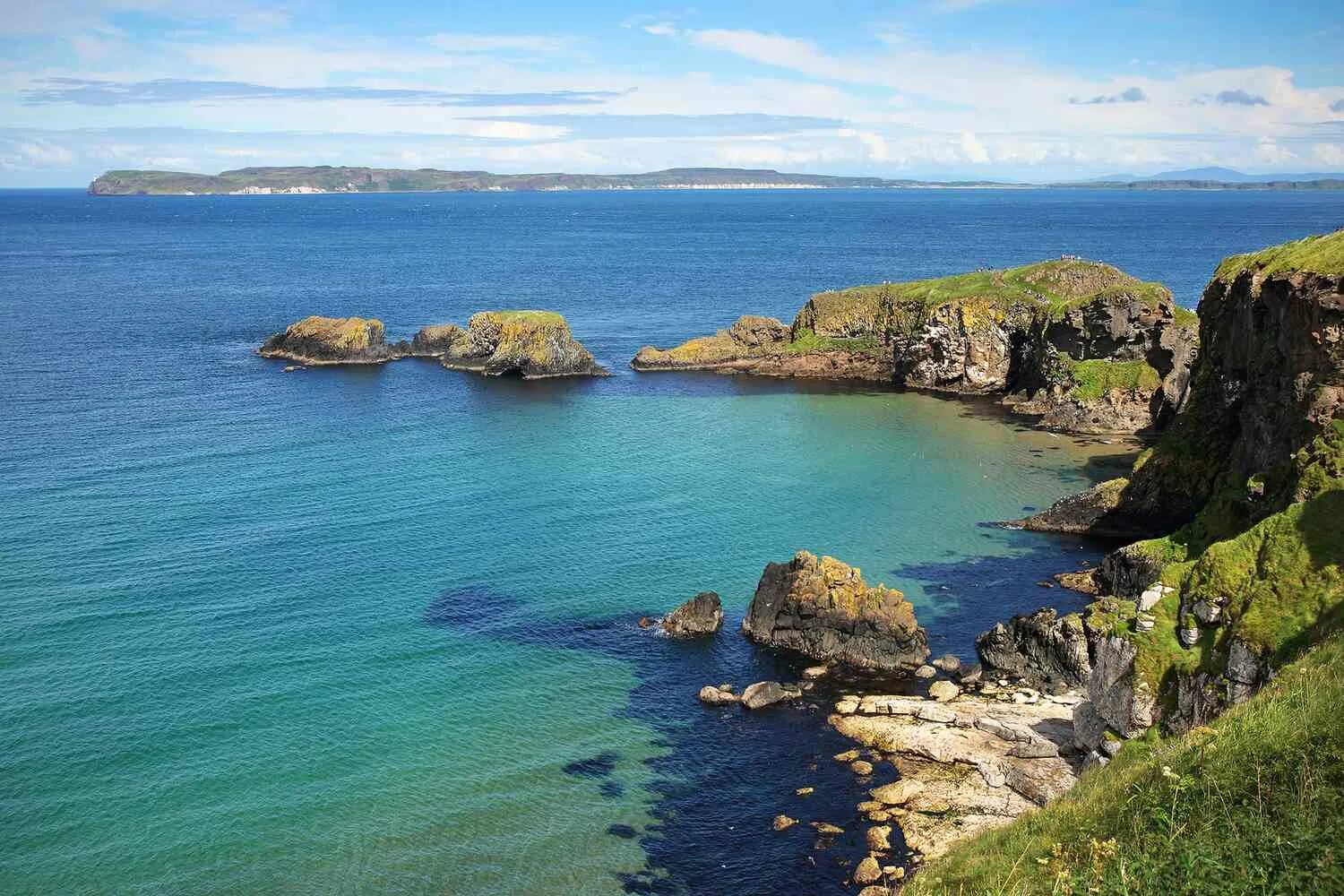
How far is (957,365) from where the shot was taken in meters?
102

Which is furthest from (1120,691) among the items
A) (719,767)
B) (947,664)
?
(719,767)

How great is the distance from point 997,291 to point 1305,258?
54.7 meters

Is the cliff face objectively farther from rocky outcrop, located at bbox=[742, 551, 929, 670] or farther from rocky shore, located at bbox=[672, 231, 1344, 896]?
rocky outcrop, located at bbox=[742, 551, 929, 670]

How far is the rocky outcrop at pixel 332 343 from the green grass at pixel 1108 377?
73370mm

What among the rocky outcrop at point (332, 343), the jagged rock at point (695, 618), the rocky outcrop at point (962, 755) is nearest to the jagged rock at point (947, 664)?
the rocky outcrop at point (962, 755)

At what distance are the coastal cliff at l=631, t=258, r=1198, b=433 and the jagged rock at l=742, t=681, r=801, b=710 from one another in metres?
48.7

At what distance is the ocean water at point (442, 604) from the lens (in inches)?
1379

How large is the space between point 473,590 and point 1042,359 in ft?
197

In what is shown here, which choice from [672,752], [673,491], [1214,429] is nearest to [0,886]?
[672,752]

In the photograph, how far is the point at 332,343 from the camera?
384ft

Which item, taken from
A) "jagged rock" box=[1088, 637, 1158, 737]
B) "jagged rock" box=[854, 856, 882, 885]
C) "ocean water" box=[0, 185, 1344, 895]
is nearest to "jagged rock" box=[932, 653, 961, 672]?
"ocean water" box=[0, 185, 1344, 895]

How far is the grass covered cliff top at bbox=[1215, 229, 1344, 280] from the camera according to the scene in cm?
4662

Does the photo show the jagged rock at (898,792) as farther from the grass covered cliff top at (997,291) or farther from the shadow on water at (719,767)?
the grass covered cliff top at (997,291)

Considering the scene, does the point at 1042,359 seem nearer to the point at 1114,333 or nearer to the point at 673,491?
the point at 1114,333
